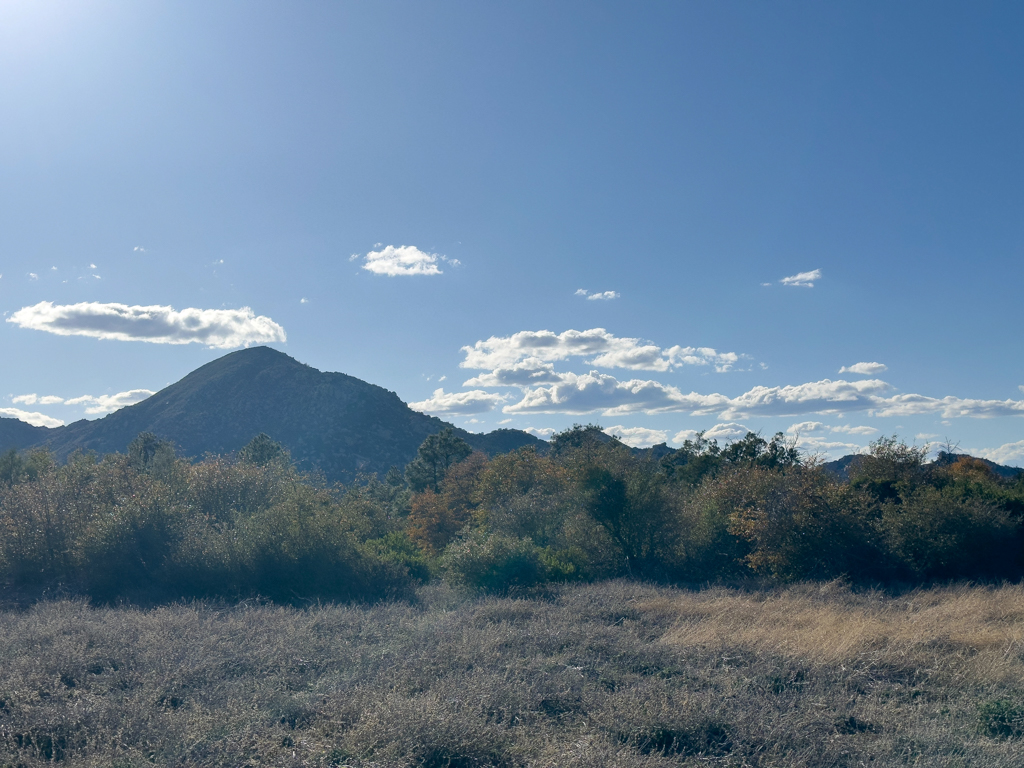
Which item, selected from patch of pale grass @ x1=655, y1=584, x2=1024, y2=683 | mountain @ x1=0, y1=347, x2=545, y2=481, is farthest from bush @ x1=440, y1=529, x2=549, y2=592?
mountain @ x1=0, y1=347, x2=545, y2=481

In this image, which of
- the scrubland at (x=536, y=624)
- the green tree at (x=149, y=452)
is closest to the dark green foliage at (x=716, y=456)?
the scrubland at (x=536, y=624)

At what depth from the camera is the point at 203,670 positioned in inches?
367

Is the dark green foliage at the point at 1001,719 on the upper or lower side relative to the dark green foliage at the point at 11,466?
lower

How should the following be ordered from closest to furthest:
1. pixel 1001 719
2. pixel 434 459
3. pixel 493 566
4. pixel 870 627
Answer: pixel 1001 719 → pixel 870 627 → pixel 493 566 → pixel 434 459

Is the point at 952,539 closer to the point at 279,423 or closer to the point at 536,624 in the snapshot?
the point at 536,624

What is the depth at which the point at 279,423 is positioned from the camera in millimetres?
111500

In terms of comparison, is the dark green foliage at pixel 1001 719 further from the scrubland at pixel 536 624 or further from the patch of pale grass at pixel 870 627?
the patch of pale grass at pixel 870 627

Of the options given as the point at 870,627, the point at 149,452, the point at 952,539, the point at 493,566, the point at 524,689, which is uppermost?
the point at 149,452

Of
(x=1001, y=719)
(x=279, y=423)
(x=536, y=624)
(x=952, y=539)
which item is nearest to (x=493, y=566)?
(x=536, y=624)

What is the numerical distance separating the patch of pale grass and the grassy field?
0.06 metres

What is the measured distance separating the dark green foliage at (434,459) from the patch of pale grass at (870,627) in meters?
39.1

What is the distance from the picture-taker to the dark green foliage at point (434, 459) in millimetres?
54562

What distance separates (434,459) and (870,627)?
45.5 m

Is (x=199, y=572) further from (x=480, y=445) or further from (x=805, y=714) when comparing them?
(x=480, y=445)
